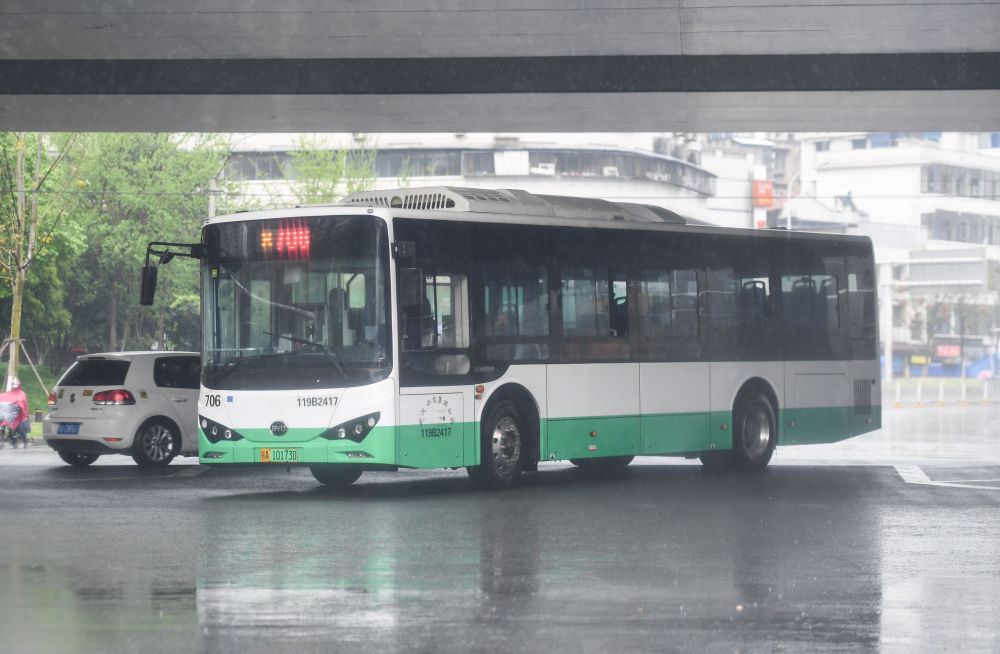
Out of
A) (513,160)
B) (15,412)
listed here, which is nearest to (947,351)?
(513,160)

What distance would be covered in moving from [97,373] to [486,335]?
258 inches

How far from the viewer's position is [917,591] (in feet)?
31.1

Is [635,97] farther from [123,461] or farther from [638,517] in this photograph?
[123,461]

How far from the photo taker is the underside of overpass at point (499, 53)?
1717 cm

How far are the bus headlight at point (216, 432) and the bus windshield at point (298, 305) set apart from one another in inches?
16.7

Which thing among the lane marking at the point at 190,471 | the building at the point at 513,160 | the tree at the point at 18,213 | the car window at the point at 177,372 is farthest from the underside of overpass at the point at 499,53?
the building at the point at 513,160

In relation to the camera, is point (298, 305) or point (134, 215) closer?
point (298, 305)

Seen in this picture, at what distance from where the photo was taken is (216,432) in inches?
650

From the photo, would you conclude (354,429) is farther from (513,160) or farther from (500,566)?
(513,160)

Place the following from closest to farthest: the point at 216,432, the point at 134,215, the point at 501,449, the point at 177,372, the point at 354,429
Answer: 1. the point at 354,429
2. the point at 216,432
3. the point at 501,449
4. the point at 177,372
5. the point at 134,215

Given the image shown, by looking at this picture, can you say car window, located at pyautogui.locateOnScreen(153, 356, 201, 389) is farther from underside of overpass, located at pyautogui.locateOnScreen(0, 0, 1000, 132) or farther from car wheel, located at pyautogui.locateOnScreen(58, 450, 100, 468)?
underside of overpass, located at pyautogui.locateOnScreen(0, 0, 1000, 132)

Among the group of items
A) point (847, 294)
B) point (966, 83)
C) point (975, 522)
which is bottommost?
point (975, 522)

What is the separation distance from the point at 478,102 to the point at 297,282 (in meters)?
5.84

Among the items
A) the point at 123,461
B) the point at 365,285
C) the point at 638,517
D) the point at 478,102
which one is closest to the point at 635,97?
the point at 478,102
